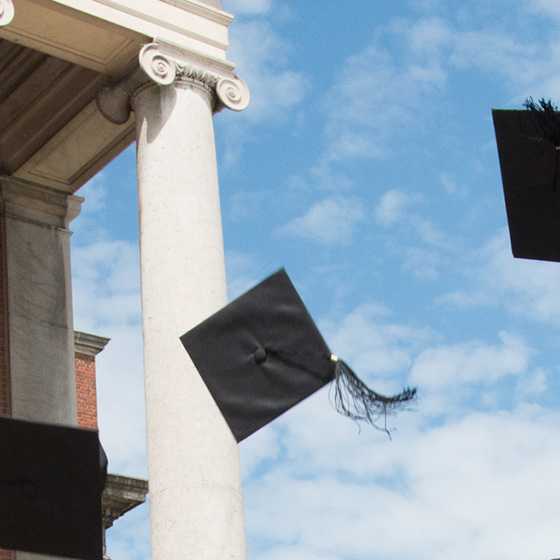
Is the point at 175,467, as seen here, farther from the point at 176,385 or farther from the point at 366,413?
the point at 366,413

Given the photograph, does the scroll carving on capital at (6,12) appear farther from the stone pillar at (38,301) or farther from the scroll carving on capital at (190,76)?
the stone pillar at (38,301)

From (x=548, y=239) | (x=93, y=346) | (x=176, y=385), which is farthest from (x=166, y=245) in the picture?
(x=93, y=346)

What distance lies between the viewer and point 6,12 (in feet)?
31.6

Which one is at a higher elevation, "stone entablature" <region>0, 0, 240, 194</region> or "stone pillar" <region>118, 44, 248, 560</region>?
"stone entablature" <region>0, 0, 240, 194</region>

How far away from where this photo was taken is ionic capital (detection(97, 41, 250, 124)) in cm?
1009

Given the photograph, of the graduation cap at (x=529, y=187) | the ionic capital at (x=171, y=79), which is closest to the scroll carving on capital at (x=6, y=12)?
the ionic capital at (x=171, y=79)

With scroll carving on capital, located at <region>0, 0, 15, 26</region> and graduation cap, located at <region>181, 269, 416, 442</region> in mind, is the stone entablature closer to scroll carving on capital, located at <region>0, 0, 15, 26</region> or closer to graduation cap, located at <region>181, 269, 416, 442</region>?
scroll carving on capital, located at <region>0, 0, 15, 26</region>

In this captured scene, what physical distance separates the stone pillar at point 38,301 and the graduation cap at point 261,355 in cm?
414

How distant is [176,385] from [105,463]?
823 millimetres

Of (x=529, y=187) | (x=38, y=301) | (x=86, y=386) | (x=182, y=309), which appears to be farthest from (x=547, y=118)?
(x=86, y=386)

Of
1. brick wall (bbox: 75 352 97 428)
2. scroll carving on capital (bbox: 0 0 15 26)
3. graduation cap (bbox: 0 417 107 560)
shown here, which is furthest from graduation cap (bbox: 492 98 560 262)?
brick wall (bbox: 75 352 97 428)

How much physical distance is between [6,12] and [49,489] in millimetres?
3197

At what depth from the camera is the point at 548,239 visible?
8.84 metres

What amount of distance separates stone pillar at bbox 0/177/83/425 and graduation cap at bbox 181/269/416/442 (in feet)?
13.6
